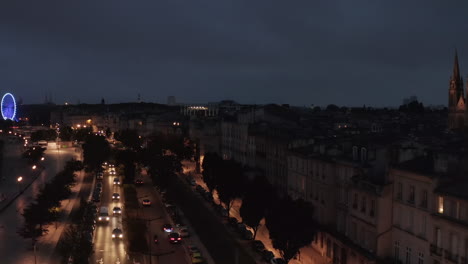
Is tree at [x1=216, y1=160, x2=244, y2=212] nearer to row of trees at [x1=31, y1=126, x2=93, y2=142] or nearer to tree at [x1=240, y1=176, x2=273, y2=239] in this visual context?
tree at [x1=240, y1=176, x2=273, y2=239]

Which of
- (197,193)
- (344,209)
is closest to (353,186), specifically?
(344,209)

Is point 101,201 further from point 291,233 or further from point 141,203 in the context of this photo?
point 291,233

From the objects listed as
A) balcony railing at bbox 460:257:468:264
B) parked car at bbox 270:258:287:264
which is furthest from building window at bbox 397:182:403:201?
parked car at bbox 270:258:287:264

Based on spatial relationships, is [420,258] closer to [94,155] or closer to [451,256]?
[451,256]

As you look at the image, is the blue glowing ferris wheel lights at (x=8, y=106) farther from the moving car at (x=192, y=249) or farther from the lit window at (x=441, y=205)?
the lit window at (x=441, y=205)

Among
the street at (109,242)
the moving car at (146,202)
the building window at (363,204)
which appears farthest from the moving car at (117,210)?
the building window at (363,204)

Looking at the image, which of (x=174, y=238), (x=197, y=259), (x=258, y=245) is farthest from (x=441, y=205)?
(x=174, y=238)
